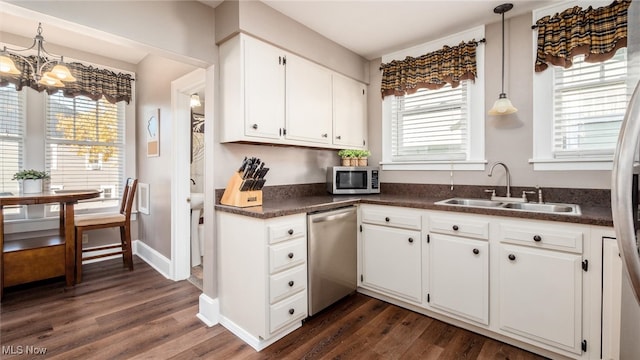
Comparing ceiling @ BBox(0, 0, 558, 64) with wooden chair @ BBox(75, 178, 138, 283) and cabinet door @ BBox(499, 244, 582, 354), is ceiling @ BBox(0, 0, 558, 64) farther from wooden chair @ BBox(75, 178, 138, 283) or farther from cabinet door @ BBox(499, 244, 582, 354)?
cabinet door @ BBox(499, 244, 582, 354)

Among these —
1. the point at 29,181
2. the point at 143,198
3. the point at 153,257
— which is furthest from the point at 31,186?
the point at 153,257

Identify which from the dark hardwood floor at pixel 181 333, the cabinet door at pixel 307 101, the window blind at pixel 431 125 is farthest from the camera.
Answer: the window blind at pixel 431 125

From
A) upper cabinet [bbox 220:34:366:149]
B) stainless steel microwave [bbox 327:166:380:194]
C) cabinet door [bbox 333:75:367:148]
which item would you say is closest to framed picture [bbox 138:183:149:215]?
upper cabinet [bbox 220:34:366:149]

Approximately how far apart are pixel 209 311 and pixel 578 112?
10.5 ft

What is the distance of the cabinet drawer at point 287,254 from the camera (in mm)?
1882

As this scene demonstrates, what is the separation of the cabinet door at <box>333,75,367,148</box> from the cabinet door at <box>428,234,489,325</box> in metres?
1.36

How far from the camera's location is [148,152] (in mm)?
3488

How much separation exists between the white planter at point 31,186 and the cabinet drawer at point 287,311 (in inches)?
109

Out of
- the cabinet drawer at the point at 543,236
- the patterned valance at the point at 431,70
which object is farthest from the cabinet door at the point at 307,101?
the cabinet drawer at the point at 543,236

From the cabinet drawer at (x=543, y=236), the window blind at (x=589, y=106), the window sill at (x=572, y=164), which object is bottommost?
the cabinet drawer at (x=543, y=236)

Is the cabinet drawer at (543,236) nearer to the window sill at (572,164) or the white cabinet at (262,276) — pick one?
the window sill at (572,164)

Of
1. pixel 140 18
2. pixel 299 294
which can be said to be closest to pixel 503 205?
pixel 299 294

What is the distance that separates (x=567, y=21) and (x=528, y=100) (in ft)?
1.90

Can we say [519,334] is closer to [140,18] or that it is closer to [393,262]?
[393,262]
